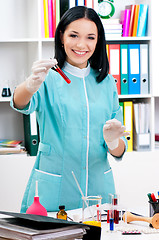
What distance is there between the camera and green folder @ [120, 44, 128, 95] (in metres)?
3.06

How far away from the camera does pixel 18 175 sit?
291 centimetres

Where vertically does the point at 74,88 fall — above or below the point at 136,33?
below

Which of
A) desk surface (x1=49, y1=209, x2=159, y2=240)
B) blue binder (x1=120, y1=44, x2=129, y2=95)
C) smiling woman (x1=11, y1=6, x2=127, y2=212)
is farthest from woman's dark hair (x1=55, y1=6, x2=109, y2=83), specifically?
blue binder (x1=120, y1=44, x2=129, y2=95)

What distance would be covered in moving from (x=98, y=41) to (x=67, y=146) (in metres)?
0.55

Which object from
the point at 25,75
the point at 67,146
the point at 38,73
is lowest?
the point at 67,146

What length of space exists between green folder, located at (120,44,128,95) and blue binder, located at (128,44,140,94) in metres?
0.02

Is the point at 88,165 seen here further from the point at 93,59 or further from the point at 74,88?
the point at 93,59

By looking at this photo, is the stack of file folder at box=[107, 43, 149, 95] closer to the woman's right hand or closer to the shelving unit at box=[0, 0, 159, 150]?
the shelving unit at box=[0, 0, 159, 150]

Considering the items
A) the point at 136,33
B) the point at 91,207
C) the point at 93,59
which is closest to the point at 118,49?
the point at 136,33

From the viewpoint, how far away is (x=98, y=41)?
79.5 inches

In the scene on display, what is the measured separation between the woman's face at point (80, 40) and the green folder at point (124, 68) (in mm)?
1139

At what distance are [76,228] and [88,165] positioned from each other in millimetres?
685

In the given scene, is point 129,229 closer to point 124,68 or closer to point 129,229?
point 129,229

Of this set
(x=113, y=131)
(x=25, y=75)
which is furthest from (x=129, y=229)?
(x=25, y=75)
